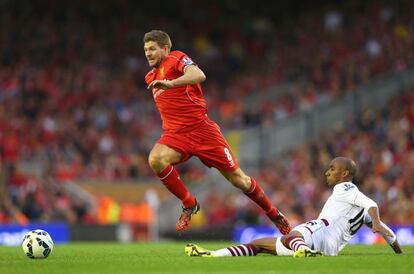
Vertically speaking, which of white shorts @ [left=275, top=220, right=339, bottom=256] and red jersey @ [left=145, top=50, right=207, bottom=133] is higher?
red jersey @ [left=145, top=50, right=207, bottom=133]

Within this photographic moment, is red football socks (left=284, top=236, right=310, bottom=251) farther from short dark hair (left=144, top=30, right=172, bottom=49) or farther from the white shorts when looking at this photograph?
short dark hair (left=144, top=30, right=172, bottom=49)

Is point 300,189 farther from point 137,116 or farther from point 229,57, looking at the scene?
point 229,57

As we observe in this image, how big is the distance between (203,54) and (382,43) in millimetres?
8135

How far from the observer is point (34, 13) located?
3416cm

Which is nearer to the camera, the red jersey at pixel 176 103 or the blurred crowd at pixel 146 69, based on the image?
the red jersey at pixel 176 103

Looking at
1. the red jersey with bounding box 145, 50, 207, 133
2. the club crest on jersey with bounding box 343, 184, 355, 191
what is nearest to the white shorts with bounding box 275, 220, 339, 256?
the club crest on jersey with bounding box 343, 184, 355, 191

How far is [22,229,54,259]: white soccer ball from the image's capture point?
11.5 metres

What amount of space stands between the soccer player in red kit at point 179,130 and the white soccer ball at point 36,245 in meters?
1.57

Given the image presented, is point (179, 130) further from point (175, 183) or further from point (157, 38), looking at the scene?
point (157, 38)

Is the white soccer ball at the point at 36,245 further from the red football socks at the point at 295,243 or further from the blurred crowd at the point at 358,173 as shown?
the blurred crowd at the point at 358,173

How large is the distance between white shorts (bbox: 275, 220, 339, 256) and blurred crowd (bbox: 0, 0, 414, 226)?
12.4 metres

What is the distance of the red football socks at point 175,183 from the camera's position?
12336mm

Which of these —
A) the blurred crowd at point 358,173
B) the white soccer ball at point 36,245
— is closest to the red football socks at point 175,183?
the white soccer ball at point 36,245

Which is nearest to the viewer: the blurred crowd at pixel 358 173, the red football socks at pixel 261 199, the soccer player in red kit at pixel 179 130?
the soccer player in red kit at pixel 179 130
